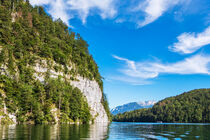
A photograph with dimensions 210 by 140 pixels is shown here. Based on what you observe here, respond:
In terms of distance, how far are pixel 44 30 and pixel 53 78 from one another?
107 feet

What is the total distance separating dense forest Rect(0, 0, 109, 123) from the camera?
214ft

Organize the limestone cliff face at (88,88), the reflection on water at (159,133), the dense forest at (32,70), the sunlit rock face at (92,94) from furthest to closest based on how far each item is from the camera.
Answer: the sunlit rock face at (92,94)
the limestone cliff face at (88,88)
the dense forest at (32,70)
the reflection on water at (159,133)

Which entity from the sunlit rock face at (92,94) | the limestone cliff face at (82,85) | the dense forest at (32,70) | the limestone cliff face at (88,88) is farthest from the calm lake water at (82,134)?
the sunlit rock face at (92,94)

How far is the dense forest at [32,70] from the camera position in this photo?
214 feet

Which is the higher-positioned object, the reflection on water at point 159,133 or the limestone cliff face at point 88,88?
the limestone cliff face at point 88,88

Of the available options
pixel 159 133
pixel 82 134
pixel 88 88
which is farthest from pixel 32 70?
pixel 159 133

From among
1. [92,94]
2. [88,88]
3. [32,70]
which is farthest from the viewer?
[92,94]

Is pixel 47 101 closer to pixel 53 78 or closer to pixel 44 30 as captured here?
pixel 53 78

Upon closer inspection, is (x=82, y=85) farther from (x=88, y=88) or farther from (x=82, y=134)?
(x=82, y=134)

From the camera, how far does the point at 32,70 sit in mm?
81000

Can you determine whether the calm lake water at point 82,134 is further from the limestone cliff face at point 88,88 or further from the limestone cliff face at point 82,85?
the limestone cliff face at point 88,88

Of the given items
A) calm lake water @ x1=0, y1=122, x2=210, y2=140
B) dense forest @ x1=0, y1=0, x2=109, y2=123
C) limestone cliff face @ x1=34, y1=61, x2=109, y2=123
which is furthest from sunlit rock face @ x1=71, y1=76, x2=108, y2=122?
calm lake water @ x1=0, y1=122, x2=210, y2=140

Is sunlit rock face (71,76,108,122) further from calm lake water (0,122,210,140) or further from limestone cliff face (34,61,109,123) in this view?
calm lake water (0,122,210,140)

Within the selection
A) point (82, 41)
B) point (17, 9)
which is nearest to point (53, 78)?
point (17, 9)
